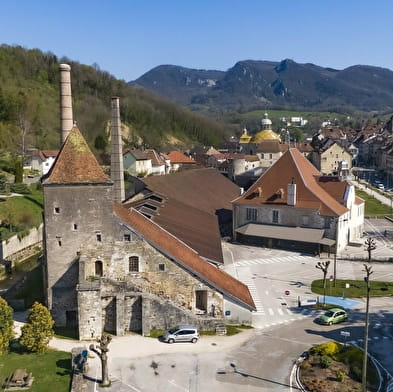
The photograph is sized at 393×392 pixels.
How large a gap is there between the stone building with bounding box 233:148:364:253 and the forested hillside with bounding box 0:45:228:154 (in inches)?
2113

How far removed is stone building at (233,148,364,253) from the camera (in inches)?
2002

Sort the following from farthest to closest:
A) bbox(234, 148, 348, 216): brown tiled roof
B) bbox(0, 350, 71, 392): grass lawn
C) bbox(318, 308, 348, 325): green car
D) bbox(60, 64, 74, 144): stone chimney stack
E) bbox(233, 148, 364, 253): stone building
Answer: bbox(234, 148, 348, 216): brown tiled roof → bbox(233, 148, 364, 253): stone building → bbox(60, 64, 74, 144): stone chimney stack → bbox(318, 308, 348, 325): green car → bbox(0, 350, 71, 392): grass lawn

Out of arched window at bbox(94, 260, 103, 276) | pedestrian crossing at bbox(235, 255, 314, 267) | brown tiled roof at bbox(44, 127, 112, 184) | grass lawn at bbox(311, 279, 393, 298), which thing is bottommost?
Answer: grass lawn at bbox(311, 279, 393, 298)

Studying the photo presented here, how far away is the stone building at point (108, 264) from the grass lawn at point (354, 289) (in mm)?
10435

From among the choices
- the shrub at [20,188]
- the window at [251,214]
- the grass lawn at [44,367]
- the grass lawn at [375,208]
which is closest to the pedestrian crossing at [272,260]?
the window at [251,214]

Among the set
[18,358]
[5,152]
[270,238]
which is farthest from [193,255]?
[5,152]

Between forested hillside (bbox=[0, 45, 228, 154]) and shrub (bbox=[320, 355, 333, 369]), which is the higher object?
forested hillside (bbox=[0, 45, 228, 154])

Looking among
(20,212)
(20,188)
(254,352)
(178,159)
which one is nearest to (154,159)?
(178,159)

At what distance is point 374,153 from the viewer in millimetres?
153500

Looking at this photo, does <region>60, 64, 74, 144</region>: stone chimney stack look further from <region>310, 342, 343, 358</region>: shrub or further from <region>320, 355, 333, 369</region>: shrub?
<region>320, 355, 333, 369</region>: shrub

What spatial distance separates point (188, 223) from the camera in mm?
46750

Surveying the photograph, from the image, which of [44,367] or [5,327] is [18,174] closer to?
[5,327]

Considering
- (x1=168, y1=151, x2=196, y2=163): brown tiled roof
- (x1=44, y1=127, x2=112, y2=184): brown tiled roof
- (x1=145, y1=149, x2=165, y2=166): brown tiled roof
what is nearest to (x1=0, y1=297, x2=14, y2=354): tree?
(x1=44, y1=127, x2=112, y2=184): brown tiled roof

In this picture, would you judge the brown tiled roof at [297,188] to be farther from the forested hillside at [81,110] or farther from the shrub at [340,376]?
the forested hillside at [81,110]
